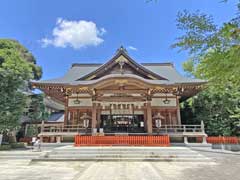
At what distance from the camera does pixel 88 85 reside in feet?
42.7

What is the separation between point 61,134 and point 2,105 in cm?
564

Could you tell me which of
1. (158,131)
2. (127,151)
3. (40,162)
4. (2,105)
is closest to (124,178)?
(127,151)

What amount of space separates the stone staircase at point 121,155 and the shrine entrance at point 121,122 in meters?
5.06

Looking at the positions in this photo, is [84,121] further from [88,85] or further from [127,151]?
[127,151]

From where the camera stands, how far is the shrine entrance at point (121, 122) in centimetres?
1476

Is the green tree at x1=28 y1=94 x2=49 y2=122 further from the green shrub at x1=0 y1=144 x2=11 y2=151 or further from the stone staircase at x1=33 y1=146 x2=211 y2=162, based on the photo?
the stone staircase at x1=33 y1=146 x2=211 y2=162

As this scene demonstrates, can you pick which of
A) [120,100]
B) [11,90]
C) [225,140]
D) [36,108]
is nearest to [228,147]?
[225,140]

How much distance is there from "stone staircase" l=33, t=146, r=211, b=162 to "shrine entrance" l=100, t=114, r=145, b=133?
16.6 feet

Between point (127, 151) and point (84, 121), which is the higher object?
point (84, 121)

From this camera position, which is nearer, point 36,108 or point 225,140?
point 225,140

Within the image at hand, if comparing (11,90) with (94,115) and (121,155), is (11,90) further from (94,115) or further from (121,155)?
(121,155)

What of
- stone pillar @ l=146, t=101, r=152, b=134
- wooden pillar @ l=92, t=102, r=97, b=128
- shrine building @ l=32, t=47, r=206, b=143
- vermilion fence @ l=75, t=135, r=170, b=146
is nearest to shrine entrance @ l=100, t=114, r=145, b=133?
shrine building @ l=32, t=47, r=206, b=143

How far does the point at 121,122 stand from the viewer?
14.9 meters

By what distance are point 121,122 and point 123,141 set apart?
3457mm
